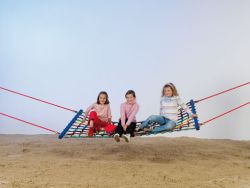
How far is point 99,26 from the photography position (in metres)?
5.54

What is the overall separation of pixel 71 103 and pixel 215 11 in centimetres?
236

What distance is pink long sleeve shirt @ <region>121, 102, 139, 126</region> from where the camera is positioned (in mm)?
2850

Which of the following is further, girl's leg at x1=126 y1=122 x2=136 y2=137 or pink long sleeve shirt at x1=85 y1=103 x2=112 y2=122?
pink long sleeve shirt at x1=85 y1=103 x2=112 y2=122

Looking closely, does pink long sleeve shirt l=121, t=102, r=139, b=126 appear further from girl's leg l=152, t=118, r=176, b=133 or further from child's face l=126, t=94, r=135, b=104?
girl's leg l=152, t=118, r=176, b=133

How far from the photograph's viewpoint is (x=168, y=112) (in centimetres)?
297

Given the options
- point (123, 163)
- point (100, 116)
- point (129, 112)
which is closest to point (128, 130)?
point (129, 112)

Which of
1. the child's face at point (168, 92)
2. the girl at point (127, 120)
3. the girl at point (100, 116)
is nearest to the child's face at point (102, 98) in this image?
the girl at point (100, 116)

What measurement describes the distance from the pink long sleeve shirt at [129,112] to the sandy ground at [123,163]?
0.37m

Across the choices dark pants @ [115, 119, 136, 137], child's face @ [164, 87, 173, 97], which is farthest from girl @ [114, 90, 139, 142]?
child's face @ [164, 87, 173, 97]

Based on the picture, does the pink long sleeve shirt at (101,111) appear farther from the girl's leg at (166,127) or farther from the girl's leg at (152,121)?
the girl's leg at (166,127)

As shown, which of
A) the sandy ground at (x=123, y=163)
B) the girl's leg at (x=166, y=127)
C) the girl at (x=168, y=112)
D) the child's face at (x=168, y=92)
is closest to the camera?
the sandy ground at (x=123, y=163)

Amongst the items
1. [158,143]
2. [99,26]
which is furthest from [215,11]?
[158,143]

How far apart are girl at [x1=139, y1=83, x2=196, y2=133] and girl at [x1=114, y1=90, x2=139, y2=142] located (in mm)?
100

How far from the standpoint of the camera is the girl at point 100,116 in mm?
2902
